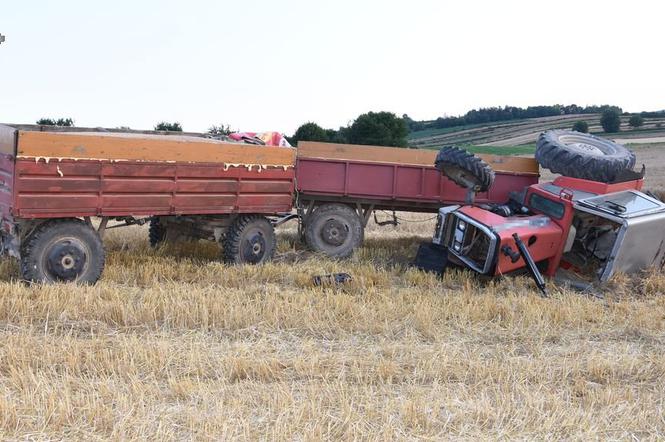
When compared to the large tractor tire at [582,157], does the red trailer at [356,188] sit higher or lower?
Result: lower

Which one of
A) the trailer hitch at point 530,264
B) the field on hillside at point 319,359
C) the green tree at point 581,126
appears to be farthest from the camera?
the green tree at point 581,126

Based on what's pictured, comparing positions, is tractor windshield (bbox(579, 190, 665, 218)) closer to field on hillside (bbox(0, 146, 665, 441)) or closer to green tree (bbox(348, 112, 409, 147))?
field on hillside (bbox(0, 146, 665, 441))

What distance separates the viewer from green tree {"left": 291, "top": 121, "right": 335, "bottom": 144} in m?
41.0

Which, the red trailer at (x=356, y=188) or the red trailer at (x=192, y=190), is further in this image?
the red trailer at (x=356, y=188)

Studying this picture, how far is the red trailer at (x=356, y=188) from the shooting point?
34.5ft

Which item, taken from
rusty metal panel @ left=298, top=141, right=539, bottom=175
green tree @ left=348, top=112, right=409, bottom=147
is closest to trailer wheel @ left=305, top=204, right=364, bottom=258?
rusty metal panel @ left=298, top=141, right=539, bottom=175

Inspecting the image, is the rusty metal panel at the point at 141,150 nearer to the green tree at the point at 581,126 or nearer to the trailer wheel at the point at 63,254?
the trailer wheel at the point at 63,254

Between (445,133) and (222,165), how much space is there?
43.4 m

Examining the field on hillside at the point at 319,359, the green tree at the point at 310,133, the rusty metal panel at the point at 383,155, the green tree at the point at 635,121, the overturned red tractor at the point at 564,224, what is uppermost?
the green tree at the point at 635,121

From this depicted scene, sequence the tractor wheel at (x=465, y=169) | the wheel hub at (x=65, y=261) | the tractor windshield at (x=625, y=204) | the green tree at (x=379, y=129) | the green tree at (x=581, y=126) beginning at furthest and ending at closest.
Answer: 1. the green tree at (x=379, y=129)
2. the green tree at (x=581, y=126)
3. the tractor wheel at (x=465, y=169)
4. the tractor windshield at (x=625, y=204)
5. the wheel hub at (x=65, y=261)

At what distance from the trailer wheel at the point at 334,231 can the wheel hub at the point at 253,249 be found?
1.34 meters

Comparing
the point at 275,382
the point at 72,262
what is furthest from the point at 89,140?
the point at 275,382

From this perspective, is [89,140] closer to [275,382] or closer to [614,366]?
[275,382]

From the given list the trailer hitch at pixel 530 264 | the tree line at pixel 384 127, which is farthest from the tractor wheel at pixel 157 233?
the tree line at pixel 384 127
